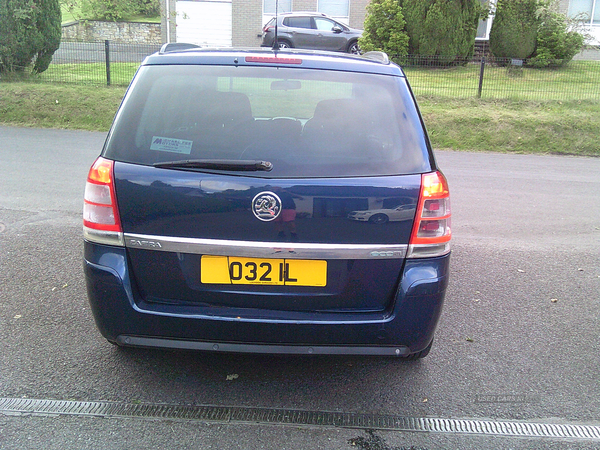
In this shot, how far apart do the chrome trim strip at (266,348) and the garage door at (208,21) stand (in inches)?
1105

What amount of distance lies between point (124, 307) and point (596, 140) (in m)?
12.6

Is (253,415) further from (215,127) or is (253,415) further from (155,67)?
(155,67)

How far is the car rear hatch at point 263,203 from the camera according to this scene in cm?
277

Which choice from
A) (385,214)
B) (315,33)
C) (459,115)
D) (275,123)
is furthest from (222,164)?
(315,33)

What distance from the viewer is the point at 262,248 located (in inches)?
109

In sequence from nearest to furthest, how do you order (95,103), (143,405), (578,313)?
(143,405)
(578,313)
(95,103)

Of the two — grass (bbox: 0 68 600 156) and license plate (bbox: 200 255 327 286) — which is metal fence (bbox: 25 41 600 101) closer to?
grass (bbox: 0 68 600 156)

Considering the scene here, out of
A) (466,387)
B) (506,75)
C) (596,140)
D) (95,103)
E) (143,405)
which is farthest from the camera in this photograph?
(506,75)

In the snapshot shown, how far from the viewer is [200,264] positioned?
2828mm

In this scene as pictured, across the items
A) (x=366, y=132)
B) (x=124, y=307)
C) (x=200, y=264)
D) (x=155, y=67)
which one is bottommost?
(x=124, y=307)

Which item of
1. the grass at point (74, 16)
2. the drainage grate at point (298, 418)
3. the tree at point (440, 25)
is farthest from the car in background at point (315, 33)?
the drainage grate at point (298, 418)

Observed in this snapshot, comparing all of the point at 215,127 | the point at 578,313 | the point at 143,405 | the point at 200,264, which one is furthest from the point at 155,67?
the point at 578,313

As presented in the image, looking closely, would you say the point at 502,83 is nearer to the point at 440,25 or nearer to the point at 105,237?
the point at 440,25

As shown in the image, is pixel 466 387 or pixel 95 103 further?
pixel 95 103
